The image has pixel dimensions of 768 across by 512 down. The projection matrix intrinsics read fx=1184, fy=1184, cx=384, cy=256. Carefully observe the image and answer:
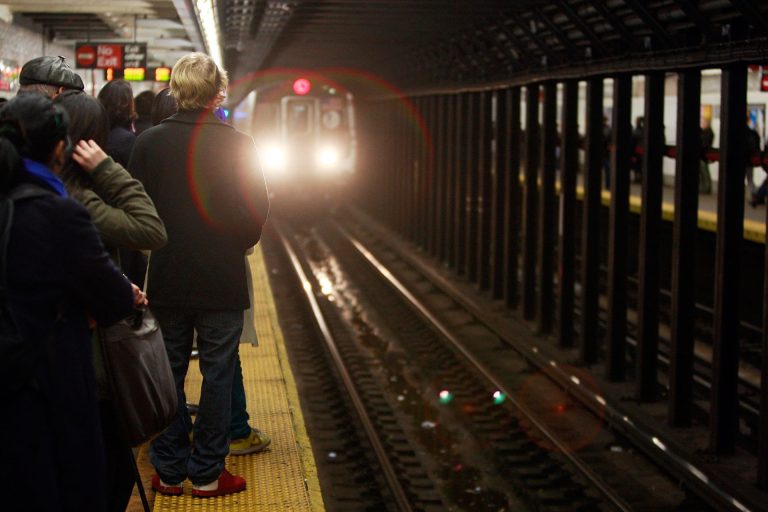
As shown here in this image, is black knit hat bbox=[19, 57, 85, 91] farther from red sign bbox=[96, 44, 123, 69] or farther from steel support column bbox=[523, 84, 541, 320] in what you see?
red sign bbox=[96, 44, 123, 69]

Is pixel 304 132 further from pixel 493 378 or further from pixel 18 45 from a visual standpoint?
pixel 493 378

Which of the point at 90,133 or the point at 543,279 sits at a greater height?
the point at 90,133

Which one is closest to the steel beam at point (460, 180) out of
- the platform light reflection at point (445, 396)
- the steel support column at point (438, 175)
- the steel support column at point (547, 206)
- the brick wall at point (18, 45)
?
the steel support column at point (438, 175)

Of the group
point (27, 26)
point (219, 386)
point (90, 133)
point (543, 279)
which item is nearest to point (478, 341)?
point (543, 279)

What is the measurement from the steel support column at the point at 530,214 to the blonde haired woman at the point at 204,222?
906cm

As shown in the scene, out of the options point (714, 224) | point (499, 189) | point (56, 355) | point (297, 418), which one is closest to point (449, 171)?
point (499, 189)

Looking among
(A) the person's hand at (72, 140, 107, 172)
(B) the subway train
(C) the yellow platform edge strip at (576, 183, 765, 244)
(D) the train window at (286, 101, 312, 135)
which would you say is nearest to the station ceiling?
(B) the subway train

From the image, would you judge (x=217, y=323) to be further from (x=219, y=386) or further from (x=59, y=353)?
(x=59, y=353)

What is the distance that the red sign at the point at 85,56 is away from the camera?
62.3 ft

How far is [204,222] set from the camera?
15.7ft

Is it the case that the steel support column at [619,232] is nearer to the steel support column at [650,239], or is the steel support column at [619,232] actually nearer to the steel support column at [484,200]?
the steel support column at [650,239]

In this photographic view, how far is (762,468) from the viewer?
23.7ft

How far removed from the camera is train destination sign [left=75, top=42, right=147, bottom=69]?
755 inches

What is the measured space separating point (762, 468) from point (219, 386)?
386 centimetres
